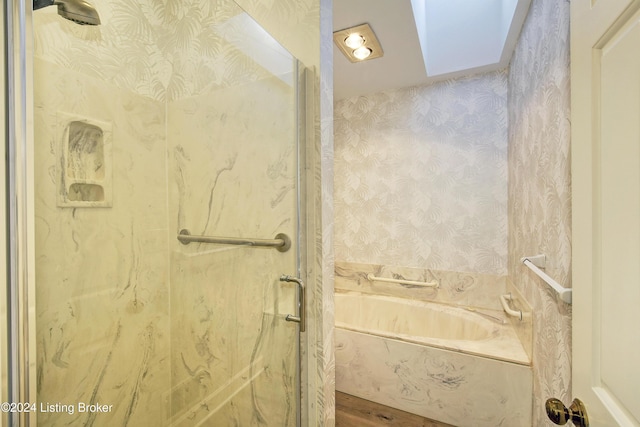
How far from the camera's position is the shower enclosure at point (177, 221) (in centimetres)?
76

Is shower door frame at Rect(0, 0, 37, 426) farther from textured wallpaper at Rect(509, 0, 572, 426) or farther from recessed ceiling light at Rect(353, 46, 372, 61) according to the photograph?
recessed ceiling light at Rect(353, 46, 372, 61)

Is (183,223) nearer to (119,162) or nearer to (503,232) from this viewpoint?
(119,162)

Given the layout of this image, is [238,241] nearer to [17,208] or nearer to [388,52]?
[17,208]

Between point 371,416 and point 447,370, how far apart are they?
1.86 feet

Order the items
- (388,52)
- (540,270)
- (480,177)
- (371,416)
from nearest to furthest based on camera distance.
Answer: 1. (540,270)
2. (371,416)
3. (388,52)
4. (480,177)

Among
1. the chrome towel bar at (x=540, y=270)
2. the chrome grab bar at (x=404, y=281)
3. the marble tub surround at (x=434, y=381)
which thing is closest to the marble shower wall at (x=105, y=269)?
the marble tub surround at (x=434, y=381)

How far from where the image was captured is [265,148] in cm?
106

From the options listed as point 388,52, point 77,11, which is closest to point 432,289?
point 388,52

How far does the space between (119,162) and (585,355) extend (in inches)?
52.7

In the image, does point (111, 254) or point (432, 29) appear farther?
point (432, 29)

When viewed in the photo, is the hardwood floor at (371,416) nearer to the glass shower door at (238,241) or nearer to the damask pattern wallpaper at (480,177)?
the damask pattern wallpaper at (480,177)

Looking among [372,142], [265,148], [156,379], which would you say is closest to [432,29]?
[372,142]

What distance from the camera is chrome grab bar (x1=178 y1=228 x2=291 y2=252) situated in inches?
41.4

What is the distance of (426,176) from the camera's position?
2418 mm
